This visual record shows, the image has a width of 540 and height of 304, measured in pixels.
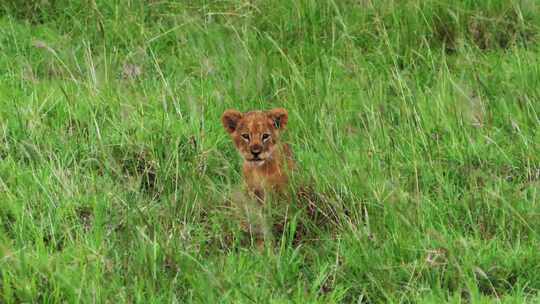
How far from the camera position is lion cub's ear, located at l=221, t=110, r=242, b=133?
550 cm

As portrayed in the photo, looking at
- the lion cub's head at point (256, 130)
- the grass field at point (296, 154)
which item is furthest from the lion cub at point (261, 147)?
the grass field at point (296, 154)

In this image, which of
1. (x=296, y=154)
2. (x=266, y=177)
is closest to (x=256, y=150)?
(x=266, y=177)

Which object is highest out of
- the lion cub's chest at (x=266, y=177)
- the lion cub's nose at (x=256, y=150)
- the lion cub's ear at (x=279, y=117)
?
the lion cub's ear at (x=279, y=117)

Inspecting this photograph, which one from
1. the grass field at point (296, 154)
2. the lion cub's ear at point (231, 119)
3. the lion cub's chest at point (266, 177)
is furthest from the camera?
the lion cub's ear at point (231, 119)

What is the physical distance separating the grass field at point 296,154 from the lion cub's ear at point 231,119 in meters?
0.18

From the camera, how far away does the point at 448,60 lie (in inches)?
286

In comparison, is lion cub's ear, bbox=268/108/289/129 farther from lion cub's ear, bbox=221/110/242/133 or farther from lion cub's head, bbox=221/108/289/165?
lion cub's ear, bbox=221/110/242/133

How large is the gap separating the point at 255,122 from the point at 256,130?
0.16 ft

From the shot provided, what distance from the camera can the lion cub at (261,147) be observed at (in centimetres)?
534

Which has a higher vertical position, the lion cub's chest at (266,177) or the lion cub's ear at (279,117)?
the lion cub's ear at (279,117)

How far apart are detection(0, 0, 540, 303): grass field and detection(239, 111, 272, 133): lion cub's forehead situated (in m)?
0.23

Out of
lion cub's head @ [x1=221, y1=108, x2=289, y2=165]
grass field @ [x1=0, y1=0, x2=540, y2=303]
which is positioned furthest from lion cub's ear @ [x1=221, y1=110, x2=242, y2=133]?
grass field @ [x1=0, y1=0, x2=540, y2=303]

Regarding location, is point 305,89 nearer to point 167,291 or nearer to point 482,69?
point 482,69

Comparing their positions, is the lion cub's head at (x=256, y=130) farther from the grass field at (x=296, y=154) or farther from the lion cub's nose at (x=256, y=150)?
the grass field at (x=296, y=154)
